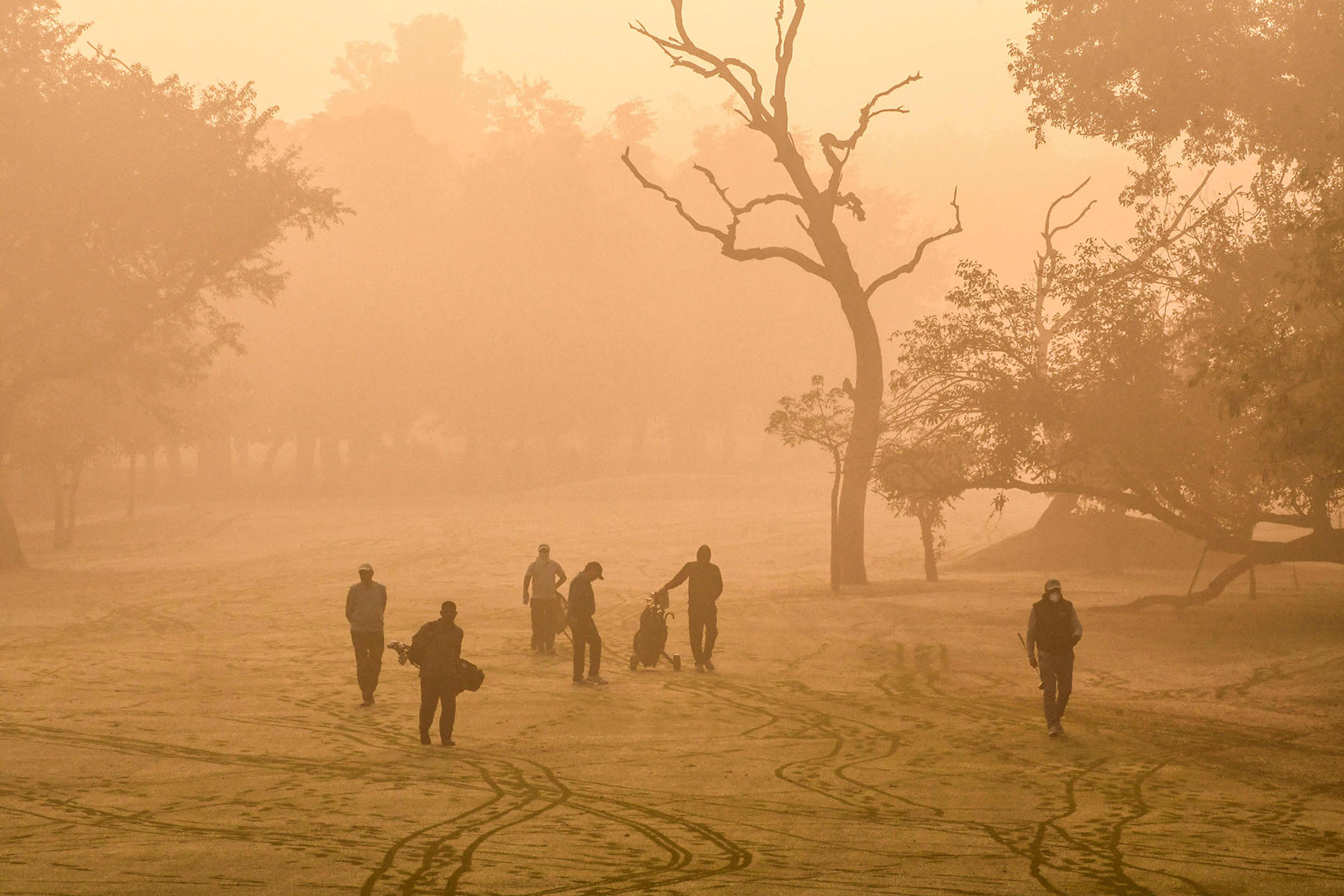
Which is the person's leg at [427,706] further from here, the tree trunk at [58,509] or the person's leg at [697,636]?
the tree trunk at [58,509]

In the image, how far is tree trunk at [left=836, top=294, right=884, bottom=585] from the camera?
33500 millimetres

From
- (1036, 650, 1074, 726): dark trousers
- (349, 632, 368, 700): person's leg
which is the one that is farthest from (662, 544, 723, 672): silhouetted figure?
(1036, 650, 1074, 726): dark trousers

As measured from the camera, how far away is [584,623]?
18.8 meters

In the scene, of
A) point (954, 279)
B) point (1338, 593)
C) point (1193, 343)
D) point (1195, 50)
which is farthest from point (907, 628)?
point (954, 279)

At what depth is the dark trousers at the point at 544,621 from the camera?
2220 centimetres

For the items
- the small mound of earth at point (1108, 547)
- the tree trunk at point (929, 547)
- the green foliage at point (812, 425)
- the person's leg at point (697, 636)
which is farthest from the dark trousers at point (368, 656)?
the small mound of earth at point (1108, 547)

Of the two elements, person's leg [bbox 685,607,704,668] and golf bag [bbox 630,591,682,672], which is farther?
golf bag [bbox 630,591,682,672]

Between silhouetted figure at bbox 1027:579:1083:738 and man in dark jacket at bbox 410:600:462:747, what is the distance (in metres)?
6.03

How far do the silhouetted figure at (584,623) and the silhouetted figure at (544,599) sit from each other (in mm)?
2714

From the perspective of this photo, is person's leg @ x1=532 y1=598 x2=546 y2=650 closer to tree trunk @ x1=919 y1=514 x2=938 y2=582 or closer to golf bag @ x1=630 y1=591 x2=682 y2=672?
golf bag @ x1=630 y1=591 x2=682 y2=672

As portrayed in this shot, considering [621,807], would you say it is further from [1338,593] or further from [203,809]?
[1338,593]

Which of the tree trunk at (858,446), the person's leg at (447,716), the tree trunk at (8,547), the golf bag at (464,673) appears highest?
the tree trunk at (858,446)

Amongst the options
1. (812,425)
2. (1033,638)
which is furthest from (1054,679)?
(812,425)

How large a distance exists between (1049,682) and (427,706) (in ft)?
21.4
